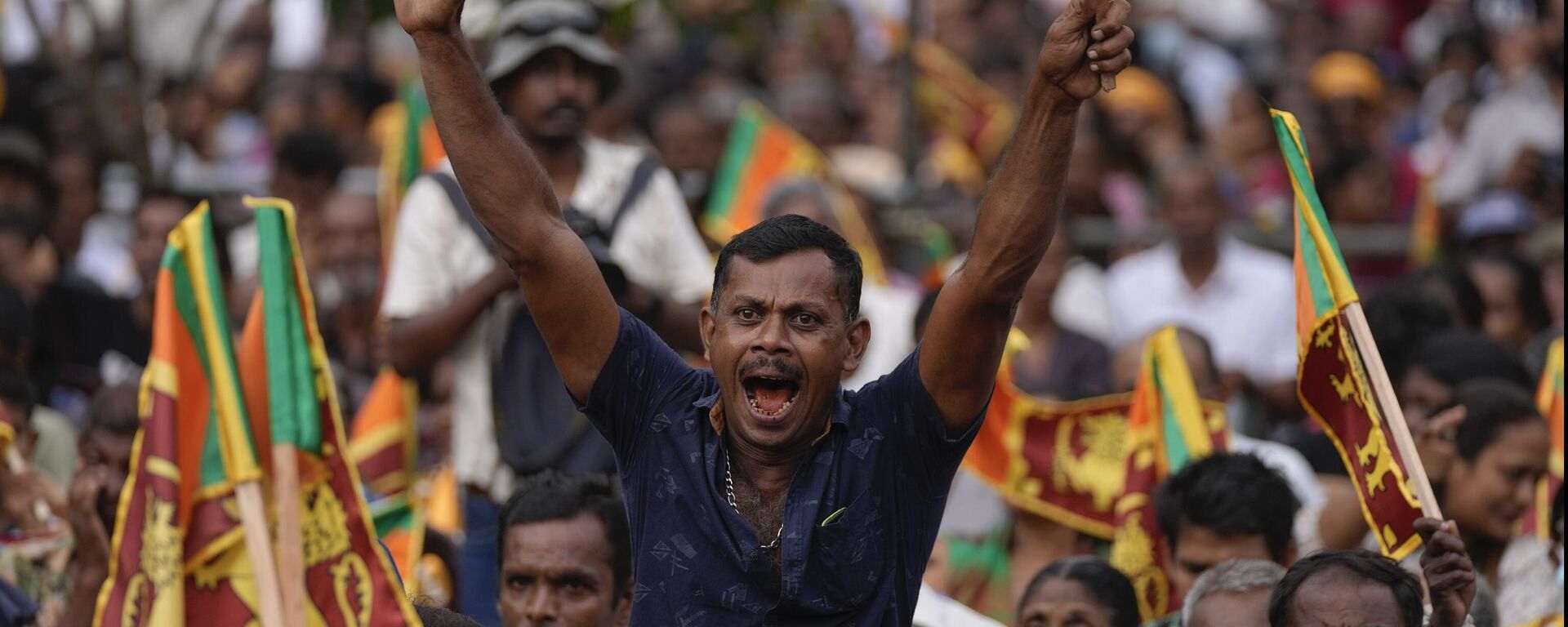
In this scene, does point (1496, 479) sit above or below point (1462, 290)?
below

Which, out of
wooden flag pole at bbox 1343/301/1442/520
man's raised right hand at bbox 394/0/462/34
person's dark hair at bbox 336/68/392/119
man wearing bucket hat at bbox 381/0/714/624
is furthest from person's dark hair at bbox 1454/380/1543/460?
person's dark hair at bbox 336/68/392/119

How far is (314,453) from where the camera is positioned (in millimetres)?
5332

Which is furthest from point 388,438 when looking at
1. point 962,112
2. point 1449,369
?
point 962,112

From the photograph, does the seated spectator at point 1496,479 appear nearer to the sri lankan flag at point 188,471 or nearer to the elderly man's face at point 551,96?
the elderly man's face at point 551,96

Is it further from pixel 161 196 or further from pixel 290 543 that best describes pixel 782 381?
pixel 161 196

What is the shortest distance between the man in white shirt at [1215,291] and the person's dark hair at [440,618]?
15.0 feet

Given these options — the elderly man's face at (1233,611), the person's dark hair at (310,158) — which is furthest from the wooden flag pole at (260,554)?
the person's dark hair at (310,158)

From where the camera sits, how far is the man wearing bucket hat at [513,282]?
6.22 metres

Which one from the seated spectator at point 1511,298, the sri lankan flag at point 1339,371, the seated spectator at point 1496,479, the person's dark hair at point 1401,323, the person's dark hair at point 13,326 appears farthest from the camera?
the seated spectator at point 1511,298

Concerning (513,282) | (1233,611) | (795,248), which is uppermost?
(513,282)

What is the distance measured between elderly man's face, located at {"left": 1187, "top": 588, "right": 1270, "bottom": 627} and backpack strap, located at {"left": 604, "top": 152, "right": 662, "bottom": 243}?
209 centimetres

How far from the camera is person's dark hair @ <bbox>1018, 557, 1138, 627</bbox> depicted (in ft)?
18.5

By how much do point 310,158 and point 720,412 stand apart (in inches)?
281

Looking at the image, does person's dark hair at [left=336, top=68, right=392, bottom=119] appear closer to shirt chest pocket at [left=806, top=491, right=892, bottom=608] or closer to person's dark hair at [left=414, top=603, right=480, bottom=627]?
person's dark hair at [left=414, top=603, right=480, bottom=627]
